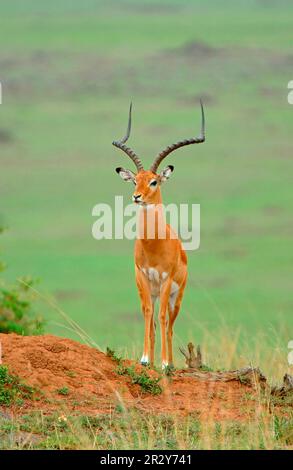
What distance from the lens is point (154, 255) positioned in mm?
14750

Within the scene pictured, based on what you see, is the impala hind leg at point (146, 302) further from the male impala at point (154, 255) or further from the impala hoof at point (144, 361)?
the impala hoof at point (144, 361)

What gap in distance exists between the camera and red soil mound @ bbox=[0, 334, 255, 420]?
504 inches

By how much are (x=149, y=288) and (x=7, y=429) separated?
346 centimetres

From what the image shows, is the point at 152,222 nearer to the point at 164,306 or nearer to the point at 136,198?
the point at 136,198

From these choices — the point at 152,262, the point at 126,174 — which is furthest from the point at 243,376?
the point at 126,174

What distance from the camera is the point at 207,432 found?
38.0 ft

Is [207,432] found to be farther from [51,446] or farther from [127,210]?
[127,210]

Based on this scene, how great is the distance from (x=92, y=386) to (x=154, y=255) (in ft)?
6.95

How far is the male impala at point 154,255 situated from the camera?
14.7 metres

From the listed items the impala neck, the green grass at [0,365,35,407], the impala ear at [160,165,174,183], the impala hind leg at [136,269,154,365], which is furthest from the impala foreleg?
the green grass at [0,365,35,407]

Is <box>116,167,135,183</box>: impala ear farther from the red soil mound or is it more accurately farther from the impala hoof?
the red soil mound

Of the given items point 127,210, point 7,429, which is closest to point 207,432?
point 7,429

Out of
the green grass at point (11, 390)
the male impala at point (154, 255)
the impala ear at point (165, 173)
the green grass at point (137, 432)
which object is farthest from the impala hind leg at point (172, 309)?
the green grass at point (137, 432)
